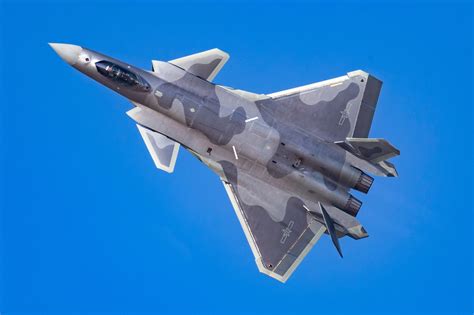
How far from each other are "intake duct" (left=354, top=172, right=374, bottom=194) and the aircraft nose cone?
11605mm

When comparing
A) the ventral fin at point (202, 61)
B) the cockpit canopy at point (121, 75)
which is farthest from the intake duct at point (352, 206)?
the cockpit canopy at point (121, 75)

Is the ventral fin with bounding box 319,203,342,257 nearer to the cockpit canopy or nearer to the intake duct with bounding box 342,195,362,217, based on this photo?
the intake duct with bounding box 342,195,362,217

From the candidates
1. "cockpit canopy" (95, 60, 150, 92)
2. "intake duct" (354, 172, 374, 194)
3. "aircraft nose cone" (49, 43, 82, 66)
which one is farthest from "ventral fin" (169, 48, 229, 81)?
"intake duct" (354, 172, 374, 194)

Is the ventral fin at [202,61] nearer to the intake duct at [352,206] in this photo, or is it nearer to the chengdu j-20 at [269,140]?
the chengdu j-20 at [269,140]

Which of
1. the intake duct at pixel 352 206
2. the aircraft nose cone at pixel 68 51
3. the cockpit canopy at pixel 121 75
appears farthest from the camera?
the intake duct at pixel 352 206

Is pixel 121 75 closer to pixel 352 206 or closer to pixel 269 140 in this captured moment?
pixel 269 140

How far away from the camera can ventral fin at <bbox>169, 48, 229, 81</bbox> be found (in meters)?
21.1

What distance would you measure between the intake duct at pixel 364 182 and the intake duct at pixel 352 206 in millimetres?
488

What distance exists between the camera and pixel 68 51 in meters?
20.8

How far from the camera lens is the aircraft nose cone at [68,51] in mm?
20812

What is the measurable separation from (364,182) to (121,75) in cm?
993

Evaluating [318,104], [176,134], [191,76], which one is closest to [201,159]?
[176,134]

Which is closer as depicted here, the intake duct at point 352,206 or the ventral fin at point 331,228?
the ventral fin at point 331,228

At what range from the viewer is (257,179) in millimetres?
21391
